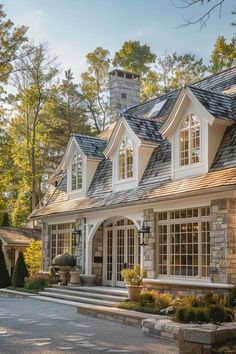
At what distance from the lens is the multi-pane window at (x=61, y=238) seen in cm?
2014

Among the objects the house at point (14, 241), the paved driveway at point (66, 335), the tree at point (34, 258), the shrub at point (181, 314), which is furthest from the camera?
the house at point (14, 241)

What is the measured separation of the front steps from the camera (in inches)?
578

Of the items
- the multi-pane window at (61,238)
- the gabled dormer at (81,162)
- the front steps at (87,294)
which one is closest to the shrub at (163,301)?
the front steps at (87,294)

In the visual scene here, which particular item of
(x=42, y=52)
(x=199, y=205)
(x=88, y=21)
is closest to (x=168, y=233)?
(x=199, y=205)

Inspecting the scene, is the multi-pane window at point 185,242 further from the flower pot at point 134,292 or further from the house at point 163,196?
the flower pot at point 134,292

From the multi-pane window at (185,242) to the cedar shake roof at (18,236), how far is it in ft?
45.5

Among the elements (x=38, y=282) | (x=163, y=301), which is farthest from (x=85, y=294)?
(x=163, y=301)

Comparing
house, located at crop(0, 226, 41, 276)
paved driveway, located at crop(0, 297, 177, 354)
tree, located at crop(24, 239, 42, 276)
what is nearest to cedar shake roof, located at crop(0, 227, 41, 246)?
house, located at crop(0, 226, 41, 276)

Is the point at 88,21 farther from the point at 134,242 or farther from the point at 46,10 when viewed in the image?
the point at 134,242

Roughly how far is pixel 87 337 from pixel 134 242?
25.1ft

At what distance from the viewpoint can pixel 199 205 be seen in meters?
13.3

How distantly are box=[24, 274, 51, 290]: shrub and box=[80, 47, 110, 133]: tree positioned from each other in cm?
1886

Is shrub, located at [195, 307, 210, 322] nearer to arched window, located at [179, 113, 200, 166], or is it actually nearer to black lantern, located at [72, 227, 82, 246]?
arched window, located at [179, 113, 200, 166]

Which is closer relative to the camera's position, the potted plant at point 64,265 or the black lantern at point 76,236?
the potted plant at point 64,265
